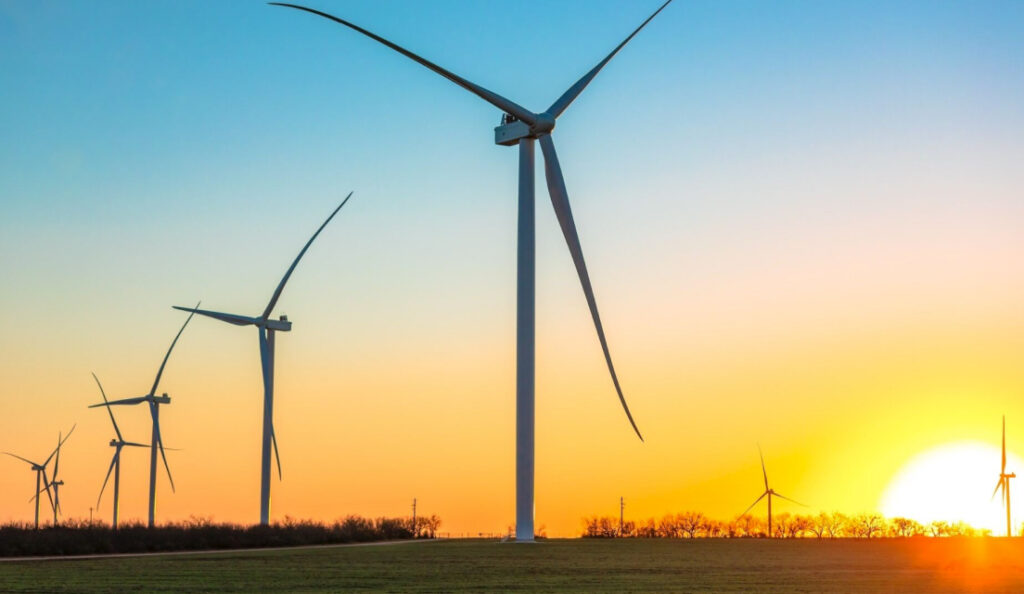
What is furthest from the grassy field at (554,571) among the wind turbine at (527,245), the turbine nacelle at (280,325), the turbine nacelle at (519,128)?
the turbine nacelle at (280,325)

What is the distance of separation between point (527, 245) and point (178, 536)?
2635cm

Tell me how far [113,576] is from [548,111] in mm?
37789

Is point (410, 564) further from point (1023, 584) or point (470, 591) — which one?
point (1023, 584)

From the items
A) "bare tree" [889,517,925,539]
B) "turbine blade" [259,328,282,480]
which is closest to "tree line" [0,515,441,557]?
"turbine blade" [259,328,282,480]

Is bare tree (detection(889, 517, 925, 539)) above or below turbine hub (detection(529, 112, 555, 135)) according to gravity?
below

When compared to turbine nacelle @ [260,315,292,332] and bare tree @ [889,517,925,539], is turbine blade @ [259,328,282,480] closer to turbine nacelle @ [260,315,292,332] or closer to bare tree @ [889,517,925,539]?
turbine nacelle @ [260,315,292,332]

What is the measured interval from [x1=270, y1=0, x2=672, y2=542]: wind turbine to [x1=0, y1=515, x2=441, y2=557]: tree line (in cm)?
2028

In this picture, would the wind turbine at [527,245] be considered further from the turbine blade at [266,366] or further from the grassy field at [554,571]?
the turbine blade at [266,366]

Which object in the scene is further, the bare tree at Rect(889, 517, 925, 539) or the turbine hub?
the bare tree at Rect(889, 517, 925, 539)

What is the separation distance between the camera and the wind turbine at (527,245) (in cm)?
6294

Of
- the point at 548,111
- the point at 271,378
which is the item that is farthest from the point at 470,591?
the point at 271,378

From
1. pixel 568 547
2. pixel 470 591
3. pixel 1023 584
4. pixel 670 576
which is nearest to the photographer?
pixel 470 591

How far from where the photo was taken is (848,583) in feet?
117

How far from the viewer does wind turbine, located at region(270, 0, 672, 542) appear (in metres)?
62.9
